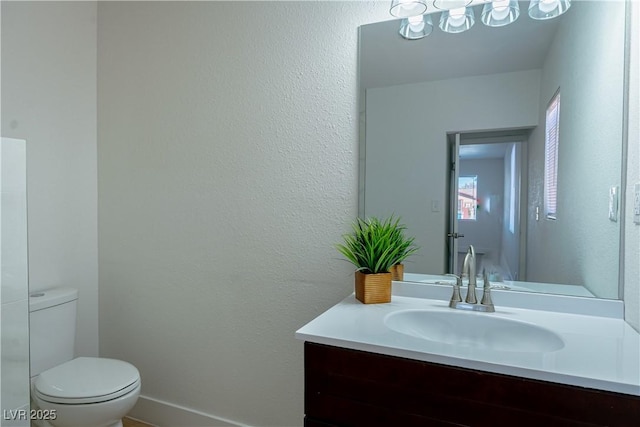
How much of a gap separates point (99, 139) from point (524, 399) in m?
2.47

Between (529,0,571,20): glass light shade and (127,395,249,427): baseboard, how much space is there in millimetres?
2195

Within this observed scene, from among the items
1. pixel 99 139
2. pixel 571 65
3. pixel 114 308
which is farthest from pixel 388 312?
pixel 99 139

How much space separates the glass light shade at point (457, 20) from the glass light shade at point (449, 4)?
0.02m

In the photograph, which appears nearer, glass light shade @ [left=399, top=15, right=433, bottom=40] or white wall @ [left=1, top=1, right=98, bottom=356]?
glass light shade @ [left=399, top=15, right=433, bottom=40]

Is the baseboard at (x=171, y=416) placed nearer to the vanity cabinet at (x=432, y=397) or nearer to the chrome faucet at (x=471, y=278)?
the vanity cabinet at (x=432, y=397)

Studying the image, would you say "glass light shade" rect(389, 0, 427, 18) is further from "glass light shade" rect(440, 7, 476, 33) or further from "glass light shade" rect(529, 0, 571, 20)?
"glass light shade" rect(529, 0, 571, 20)

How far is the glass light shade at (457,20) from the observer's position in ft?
4.78

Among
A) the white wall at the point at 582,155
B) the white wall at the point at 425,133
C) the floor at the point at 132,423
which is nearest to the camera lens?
the white wall at the point at 582,155

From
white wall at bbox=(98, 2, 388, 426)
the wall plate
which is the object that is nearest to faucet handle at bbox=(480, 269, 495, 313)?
the wall plate

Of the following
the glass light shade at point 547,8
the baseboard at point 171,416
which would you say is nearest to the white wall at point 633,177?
the glass light shade at point 547,8

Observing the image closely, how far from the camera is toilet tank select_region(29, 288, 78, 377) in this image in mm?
1813

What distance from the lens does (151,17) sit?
214cm

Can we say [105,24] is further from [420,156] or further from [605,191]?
[605,191]

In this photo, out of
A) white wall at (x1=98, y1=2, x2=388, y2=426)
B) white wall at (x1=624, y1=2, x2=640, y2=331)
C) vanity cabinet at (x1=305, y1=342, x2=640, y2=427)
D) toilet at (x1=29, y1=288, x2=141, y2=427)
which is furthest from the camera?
white wall at (x1=98, y1=2, x2=388, y2=426)
